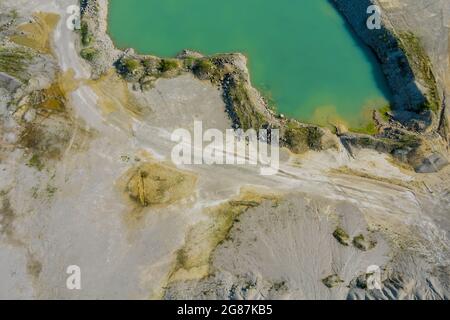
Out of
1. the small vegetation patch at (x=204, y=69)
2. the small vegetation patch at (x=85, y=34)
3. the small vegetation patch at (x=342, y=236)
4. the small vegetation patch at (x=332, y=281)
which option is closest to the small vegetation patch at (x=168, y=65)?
the small vegetation patch at (x=204, y=69)

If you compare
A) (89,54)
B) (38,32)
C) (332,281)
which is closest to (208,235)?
(332,281)

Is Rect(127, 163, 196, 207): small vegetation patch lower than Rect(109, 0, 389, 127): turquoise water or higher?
lower

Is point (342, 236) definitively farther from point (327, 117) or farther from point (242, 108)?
point (242, 108)

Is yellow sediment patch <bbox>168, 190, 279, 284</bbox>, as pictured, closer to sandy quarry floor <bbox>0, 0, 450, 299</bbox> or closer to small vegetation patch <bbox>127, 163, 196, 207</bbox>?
sandy quarry floor <bbox>0, 0, 450, 299</bbox>

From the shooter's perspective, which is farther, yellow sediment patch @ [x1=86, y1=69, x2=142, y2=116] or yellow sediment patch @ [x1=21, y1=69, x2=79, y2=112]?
yellow sediment patch @ [x1=86, y1=69, x2=142, y2=116]

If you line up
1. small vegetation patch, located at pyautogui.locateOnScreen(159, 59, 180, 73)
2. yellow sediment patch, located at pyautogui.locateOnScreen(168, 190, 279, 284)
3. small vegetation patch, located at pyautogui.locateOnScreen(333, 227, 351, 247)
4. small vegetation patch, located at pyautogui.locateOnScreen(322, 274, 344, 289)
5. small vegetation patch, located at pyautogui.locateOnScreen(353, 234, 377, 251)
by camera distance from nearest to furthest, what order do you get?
small vegetation patch, located at pyautogui.locateOnScreen(322, 274, 344, 289)
yellow sediment patch, located at pyautogui.locateOnScreen(168, 190, 279, 284)
small vegetation patch, located at pyautogui.locateOnScreen(353, 234, 377, 251)
small vegetation patch, located at pyautogui.locateOnScreen(333, 227, 351, 247)
small vegetation patch, located at pyautogui.locateOnScreen(159, 59, 180, 73)

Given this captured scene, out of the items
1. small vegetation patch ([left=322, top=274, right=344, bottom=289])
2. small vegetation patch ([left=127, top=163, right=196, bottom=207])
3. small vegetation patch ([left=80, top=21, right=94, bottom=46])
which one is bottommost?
small vegetation patch ([left=322, top=274, right=344, bottom=289])

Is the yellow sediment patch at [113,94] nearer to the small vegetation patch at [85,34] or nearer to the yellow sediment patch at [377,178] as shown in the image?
the small vegetation patch at [85,34]

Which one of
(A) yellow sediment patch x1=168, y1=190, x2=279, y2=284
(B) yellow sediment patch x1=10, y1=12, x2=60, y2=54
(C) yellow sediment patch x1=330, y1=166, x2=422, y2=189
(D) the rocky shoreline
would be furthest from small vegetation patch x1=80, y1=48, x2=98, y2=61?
(C) yellow sediment patch x1=330, y1=166, x2=422, y2=189
